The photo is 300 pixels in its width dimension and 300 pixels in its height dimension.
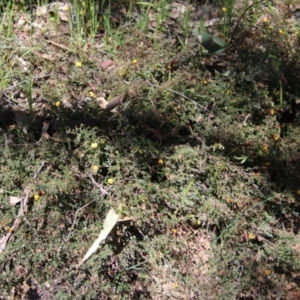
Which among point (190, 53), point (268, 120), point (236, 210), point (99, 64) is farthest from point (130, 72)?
point (236, 210)

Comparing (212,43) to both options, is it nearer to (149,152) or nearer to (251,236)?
(149,152)

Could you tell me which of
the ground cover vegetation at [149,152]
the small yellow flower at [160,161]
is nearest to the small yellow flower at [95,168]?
the ground cover vegetation at [149,152]

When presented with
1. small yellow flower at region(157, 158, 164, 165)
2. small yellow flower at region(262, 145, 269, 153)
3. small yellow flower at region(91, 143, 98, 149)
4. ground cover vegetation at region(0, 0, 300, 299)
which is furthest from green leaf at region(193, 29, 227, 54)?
Result: small yellow flower at region(91, 143, 98, 149)

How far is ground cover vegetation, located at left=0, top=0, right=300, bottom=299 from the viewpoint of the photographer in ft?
7.97

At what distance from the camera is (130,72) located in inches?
118

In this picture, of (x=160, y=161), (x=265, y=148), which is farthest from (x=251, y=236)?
(x=160, y=161)

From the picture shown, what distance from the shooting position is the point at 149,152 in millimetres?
2646

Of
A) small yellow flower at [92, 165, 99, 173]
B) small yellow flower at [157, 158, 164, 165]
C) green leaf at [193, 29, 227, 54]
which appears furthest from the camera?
green leaf at [193, 29, 227, 54]

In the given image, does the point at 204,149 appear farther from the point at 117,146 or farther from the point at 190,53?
the point at 190,53

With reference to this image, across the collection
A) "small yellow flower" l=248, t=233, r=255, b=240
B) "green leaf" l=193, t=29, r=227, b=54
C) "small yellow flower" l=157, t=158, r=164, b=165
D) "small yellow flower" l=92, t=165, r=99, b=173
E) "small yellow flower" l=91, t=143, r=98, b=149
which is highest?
"green leaf" l=193, t=29, r=227, b=54

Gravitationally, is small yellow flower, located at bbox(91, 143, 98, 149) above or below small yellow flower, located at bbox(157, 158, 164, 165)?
above

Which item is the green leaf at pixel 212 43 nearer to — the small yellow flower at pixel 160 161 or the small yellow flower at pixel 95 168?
the small yellow flower at pixel 160 161

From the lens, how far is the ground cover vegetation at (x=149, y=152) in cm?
243

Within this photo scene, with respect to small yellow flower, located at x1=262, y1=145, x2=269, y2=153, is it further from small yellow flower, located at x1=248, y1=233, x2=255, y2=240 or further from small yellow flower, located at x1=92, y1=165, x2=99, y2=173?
small yellow flower, located at x1=92, y1=165, x2=99, y2=173
